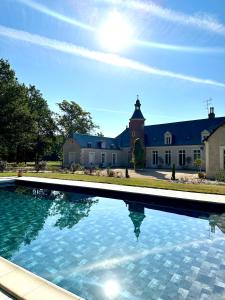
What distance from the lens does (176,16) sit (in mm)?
10391

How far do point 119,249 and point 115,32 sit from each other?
8571 mm

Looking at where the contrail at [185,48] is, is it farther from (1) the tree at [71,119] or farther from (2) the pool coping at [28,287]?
(1) the tree at [71,119]

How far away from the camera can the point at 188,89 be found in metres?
20.3

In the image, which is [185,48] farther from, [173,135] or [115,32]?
[173,135]

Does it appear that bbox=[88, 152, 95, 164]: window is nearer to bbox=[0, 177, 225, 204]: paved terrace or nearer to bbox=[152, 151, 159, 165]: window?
bbox=[152, 151, 159, 165]: window

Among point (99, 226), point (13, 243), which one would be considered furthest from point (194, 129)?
point (13, 243)

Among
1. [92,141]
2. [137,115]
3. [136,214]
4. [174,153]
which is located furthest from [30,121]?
[136,214]

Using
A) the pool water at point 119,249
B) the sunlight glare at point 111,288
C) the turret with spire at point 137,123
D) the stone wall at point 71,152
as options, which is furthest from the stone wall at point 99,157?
the sunlight glare at point 111,288

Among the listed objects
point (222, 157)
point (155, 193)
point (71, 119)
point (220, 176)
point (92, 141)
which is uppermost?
point (71, 119)

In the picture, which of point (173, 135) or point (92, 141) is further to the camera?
point (92, 141)

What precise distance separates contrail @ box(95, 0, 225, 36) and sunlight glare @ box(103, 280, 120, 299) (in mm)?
9296

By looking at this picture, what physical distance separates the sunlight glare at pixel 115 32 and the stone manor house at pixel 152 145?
21.4 m

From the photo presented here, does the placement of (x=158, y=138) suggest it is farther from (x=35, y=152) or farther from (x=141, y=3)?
(x=141, y=3)

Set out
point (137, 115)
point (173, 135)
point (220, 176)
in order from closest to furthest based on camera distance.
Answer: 1. point (220, 176)
2. point (173, 135)
3. point (137, 115)
